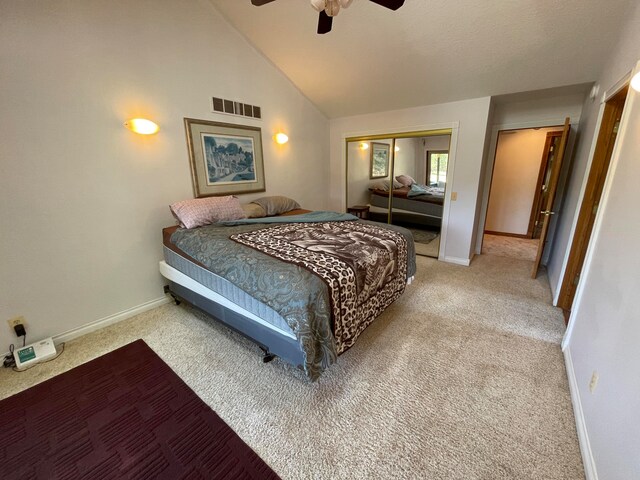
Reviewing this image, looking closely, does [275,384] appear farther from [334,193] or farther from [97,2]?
[334,193]

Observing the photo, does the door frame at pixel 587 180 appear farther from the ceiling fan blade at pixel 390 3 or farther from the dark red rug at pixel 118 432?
the dark red rug at pixel 118 432

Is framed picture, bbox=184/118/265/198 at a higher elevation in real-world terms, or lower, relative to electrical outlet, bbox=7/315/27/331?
higher

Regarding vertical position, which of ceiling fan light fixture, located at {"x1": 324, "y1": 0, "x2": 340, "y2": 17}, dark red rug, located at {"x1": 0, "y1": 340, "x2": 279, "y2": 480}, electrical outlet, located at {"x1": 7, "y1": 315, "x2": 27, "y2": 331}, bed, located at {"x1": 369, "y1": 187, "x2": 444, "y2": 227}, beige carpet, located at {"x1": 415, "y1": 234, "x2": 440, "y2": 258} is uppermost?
ceiling fan light fixture, located at {"x1": 324, "y1": 0, "x2": 340, "y2": 17}

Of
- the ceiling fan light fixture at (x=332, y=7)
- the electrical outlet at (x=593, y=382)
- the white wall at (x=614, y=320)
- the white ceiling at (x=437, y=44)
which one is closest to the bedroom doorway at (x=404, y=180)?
the white ceiling at (x=437, y=44)

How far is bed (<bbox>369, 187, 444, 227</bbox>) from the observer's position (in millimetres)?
4004

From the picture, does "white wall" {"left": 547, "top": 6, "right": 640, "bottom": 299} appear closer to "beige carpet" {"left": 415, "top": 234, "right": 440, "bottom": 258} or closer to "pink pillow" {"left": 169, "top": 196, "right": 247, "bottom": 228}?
"beige carpet" {"left": 415, "top": 234, "right": 440, "bottom": 258}

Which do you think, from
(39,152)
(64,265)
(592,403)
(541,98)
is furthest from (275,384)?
(541,98)

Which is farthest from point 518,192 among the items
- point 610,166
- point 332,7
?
point 332,7

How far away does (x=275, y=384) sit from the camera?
1.83m

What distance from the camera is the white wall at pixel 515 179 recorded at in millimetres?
4742

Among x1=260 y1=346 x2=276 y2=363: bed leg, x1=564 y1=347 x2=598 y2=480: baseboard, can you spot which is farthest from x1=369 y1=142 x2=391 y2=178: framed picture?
x1=260 y1=346 x2=276 y2=363: bed leg

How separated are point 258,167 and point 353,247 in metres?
2.12

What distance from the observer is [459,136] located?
11.6 feet

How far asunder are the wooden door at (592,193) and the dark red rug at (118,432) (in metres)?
3.00
